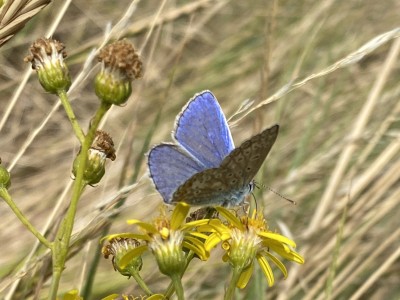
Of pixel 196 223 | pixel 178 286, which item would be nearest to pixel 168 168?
pixel 196 223

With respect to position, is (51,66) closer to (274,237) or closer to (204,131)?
(204,131)

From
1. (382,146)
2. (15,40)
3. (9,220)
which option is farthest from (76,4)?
(382,146)

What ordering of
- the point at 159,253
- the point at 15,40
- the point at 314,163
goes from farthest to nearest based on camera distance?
the point at 15,40, the point at 314,163, the point at 159,253

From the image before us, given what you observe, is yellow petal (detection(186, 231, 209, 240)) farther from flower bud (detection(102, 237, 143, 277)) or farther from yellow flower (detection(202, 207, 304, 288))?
flower bud (detection(102, 237, 143, 277))

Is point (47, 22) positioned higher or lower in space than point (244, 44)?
higher

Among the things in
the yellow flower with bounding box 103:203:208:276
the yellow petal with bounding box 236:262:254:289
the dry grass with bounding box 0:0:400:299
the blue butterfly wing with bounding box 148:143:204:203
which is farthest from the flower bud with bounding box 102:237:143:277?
the dry grass with bounding box 0:0:400:299

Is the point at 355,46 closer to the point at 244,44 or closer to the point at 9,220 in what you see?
the point at 244,44
